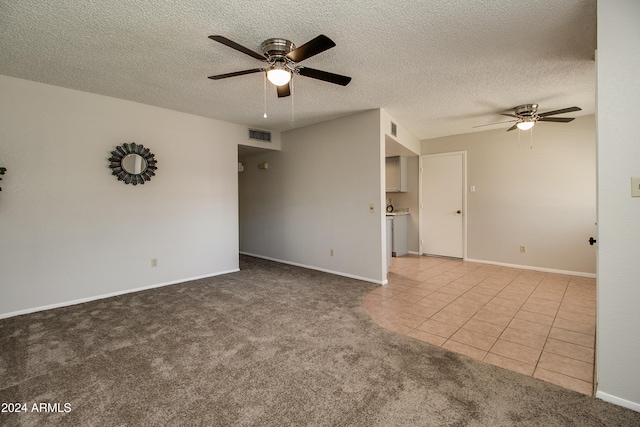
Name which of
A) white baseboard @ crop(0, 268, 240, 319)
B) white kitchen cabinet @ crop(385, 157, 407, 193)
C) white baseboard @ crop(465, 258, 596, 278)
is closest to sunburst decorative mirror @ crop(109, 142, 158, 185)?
white baseboard @ crop(0, 268, 240, 319)

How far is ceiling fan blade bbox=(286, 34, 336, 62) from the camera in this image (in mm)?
1870

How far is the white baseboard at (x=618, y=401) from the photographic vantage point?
1.64 m

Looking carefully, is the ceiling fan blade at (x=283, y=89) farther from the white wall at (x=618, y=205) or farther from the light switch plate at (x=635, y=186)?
the light switch plate at (x=635, y=186)

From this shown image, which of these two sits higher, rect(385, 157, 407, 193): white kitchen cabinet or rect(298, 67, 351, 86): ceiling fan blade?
rect(298, 67, 351, 86): ceiling fan blade

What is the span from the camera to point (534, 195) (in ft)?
16.1

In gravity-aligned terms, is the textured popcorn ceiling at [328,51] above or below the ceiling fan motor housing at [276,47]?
above

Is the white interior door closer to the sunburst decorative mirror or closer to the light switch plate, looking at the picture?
the light switch plate

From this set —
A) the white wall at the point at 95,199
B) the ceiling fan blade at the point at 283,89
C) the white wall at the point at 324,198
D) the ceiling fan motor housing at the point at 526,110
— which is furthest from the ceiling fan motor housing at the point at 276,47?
the ceiling fan motor housing at the point at 526,110

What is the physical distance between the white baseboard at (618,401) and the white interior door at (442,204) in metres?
4.22

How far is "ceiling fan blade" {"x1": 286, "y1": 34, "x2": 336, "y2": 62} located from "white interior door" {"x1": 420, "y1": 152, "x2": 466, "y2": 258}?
4.61m

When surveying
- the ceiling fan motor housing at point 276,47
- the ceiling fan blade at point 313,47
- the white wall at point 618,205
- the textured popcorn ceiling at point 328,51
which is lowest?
the white wall at point 618,205

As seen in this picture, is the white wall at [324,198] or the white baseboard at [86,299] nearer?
the white baseboard at [86,299]

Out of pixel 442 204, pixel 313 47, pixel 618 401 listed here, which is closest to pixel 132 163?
pixel 313 47

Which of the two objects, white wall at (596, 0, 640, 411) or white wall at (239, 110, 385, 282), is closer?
white wall at (596, 0, 640, 411)
